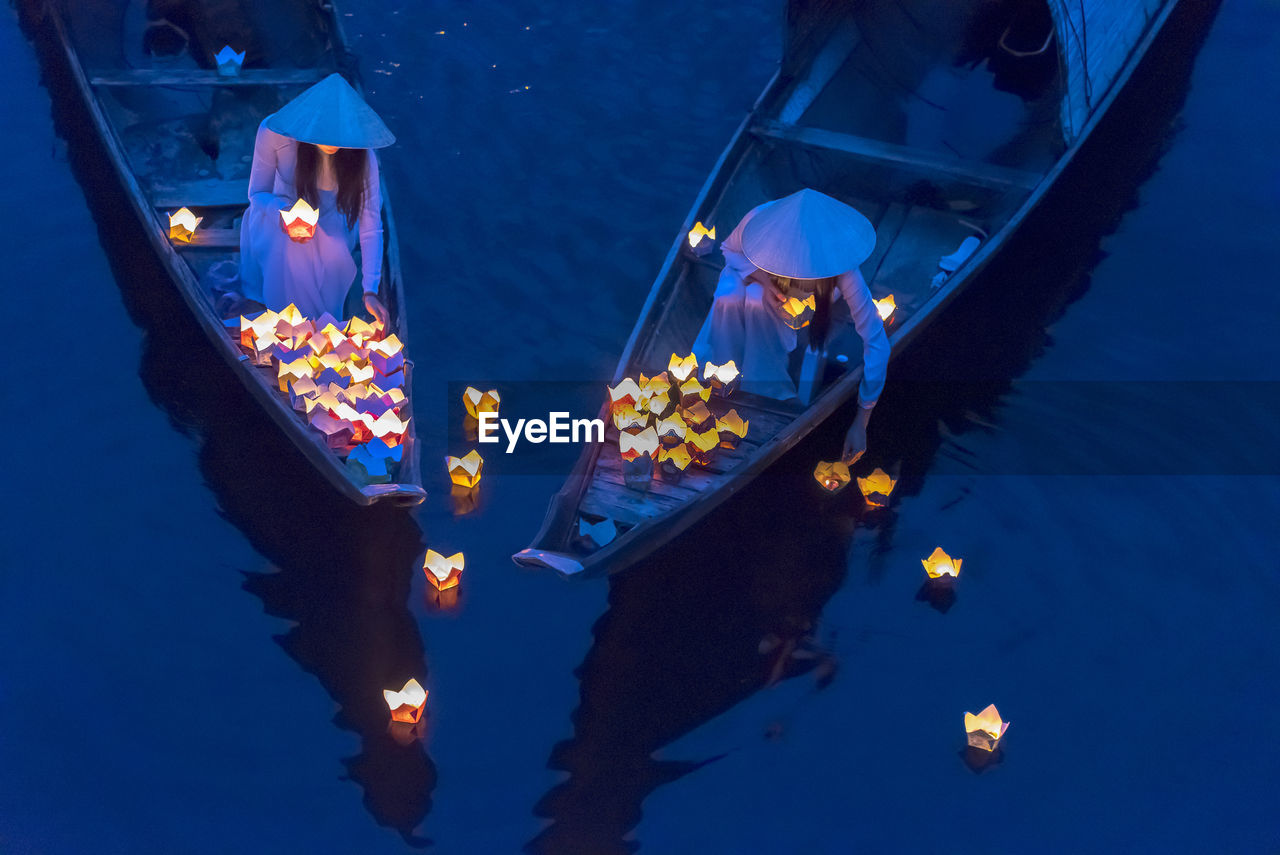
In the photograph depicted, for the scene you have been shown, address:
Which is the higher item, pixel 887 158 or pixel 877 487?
pixel 887 158

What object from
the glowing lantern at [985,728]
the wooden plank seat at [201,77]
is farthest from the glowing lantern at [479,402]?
the glowing lantern at [985,728]

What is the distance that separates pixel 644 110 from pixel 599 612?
457 centimetres

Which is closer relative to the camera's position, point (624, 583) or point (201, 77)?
point (624, 583)

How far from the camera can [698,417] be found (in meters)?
6.48

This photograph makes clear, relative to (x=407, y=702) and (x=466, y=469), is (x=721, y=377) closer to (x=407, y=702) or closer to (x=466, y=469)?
(x=466, y=469)

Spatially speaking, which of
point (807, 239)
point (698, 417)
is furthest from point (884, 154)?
point (698, 417)

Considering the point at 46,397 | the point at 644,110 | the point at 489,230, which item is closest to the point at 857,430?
the point at 489,230

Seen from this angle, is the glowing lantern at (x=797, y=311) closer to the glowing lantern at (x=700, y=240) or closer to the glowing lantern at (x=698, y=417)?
the glowing lantern at (x=698, y=417)

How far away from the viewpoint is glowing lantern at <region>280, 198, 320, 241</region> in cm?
645

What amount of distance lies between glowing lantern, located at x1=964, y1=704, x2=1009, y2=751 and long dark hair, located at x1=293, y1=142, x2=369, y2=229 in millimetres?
4148

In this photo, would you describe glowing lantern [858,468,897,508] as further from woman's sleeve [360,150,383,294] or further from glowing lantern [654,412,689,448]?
woman's sleeve [360,150,383,294]

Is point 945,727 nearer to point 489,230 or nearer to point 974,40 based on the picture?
point 489,230

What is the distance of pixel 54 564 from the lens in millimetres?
6496

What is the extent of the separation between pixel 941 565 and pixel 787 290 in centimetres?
175
